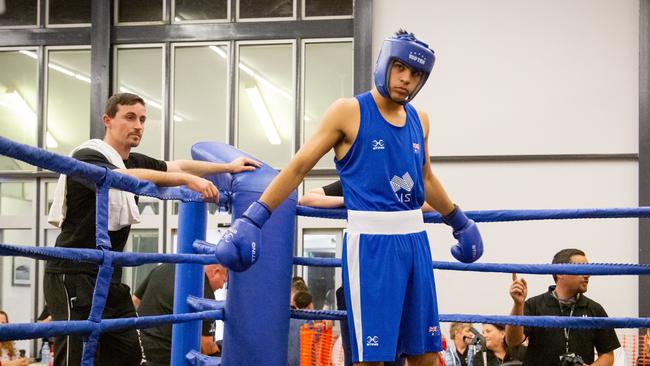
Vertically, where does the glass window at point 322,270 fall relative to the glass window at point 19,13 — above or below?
below

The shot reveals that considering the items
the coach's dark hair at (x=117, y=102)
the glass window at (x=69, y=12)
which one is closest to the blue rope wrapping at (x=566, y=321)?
the coach's dark hair at (x=117, y=102)

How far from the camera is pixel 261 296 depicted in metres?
2.98

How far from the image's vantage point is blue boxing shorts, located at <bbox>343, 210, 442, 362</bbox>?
2586 mm

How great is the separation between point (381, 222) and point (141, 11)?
8420mm

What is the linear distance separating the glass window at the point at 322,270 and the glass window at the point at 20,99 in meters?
3.42

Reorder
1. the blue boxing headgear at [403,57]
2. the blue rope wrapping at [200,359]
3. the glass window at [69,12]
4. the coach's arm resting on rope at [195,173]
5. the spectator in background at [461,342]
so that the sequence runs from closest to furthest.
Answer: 1. the blue boxing headgear at [403,57]
2. the coach's arm resting on rope at [195,173]
3. the blue rope wrapping at [200,359]
4. the spectator in background at [461,342]
5. the glass window at [69,12]

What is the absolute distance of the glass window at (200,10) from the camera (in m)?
10.3

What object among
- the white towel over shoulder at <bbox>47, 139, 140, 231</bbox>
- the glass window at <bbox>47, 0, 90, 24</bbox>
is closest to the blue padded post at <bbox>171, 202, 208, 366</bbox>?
the white towel over shoulder at <bbox>47, 139, 140, 231</bbox>

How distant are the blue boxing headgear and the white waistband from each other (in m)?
0.35

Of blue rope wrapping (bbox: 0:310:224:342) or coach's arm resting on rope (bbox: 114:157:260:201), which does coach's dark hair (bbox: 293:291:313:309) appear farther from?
blue rope wrapping (bbox: 0:310:224:342)

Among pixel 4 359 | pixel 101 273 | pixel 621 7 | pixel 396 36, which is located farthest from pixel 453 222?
pixel 621 7

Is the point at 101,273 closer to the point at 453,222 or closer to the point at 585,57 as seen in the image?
the point at 453,222

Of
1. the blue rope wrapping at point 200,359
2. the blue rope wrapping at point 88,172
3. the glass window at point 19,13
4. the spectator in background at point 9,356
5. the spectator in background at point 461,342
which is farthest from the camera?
the glass window at point 19,13

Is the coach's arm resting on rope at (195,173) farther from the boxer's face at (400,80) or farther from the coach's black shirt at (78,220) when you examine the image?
the boxer's face at (400,80)
